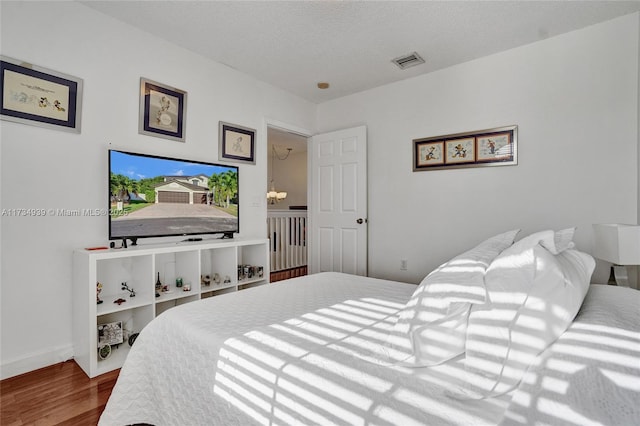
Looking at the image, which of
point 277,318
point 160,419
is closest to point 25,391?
point 160,419

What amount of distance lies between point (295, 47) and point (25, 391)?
3.29 m

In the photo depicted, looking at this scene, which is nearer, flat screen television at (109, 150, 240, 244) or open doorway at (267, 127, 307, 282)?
flat screen television at (109, 150, 240, 244)

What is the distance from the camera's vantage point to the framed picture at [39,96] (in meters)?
2.05

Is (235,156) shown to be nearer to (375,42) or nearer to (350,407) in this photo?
(375,42)

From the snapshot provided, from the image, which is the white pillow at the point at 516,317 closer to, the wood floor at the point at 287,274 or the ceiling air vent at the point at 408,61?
the ceiling air vent at the point at 408,61

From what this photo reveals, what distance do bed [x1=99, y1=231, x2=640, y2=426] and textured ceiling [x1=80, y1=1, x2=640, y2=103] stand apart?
6.63 ft

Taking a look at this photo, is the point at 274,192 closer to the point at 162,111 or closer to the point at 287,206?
the point at 287,206

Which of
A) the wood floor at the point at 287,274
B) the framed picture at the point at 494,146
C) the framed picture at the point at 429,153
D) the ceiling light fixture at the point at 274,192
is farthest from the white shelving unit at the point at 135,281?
the ceiling light fixture at the point at 274,192

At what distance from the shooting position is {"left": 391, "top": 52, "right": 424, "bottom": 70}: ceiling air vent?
3141 millimetres

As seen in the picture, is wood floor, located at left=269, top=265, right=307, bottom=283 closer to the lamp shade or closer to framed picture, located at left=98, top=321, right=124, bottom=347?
framed picture, located at left=98, top=321, right=124, bottom=347

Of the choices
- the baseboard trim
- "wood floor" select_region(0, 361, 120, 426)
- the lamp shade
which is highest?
the lamp shade

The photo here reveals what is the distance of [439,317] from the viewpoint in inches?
41.1

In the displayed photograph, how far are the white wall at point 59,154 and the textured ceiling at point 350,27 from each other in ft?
0.72

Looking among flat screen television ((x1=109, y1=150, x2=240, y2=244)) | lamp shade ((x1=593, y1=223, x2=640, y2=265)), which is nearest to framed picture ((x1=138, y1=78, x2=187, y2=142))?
flat screen television ((x1=109, y1=150, x2=240, y2=244))
